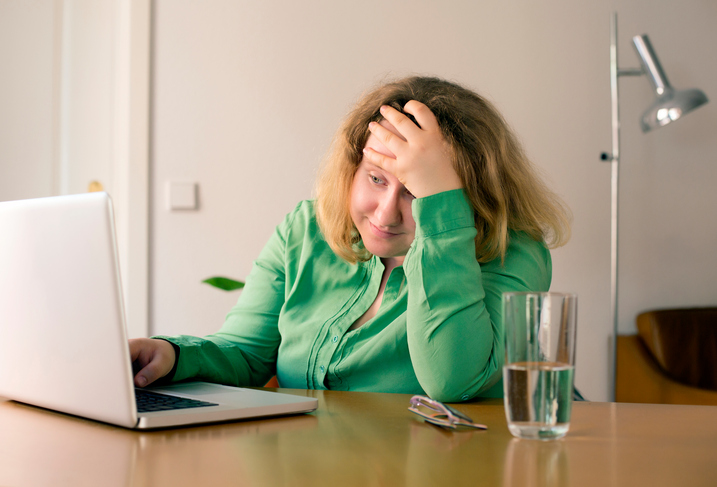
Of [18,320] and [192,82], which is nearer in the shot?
[18,320]

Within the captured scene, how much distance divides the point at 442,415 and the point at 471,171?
0.46 metres

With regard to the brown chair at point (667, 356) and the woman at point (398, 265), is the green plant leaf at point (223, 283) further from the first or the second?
the brown chair at point (667, 356)

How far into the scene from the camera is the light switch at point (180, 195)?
8.13 ft

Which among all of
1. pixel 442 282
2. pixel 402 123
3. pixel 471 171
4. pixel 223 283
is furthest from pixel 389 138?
pixel 223 283

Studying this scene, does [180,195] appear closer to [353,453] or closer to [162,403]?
[162,403]

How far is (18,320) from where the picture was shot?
0.65 m

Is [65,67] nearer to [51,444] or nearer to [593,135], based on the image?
[593,135]

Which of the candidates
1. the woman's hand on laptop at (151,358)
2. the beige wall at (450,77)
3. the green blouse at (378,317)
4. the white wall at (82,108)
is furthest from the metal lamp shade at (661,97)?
the woman's hand on laptop at (151,358)

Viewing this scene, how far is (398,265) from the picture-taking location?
3.76 ft

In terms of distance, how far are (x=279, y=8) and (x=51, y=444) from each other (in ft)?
7.32

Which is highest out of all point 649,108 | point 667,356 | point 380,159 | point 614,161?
point 649,108

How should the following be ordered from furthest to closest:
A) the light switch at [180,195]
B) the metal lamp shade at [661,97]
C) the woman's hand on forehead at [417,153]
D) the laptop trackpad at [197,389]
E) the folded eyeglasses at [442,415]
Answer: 1. the light switch at [180,195]
2. the metal lamp shade at [661,97]
3. the woman's hand on forehead at [417,153]
4. the laptop trackpad at [197,389]
5. the folded eyeglasses at [442,415]

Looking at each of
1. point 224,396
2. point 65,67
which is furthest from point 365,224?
point 65,67

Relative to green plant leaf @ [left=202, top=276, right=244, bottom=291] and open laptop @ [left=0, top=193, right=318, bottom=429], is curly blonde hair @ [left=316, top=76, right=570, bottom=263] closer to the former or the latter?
open laptop @ [left=0, top=193, right=318, bottom=429]
